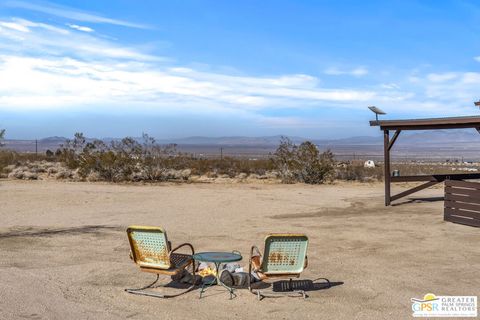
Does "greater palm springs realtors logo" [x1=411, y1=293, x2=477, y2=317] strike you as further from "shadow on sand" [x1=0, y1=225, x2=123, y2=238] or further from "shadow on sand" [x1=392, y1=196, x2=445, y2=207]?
"shadow on sand" [x1=392, y1=196, x2=445, y2=207]

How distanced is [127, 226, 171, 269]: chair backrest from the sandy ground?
0.51m

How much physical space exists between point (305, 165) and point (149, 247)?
22617mm

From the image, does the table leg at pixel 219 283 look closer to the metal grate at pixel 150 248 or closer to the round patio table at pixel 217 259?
the round patio table at pixel 217 259

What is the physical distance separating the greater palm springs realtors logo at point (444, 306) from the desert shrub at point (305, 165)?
867 inches

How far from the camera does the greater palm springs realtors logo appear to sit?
24.7 feet

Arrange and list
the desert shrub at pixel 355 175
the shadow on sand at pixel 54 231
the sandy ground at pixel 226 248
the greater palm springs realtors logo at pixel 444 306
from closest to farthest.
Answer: the greater palm springs realtors logo at pixel 444 306, the sandy ground at pixel 226 248, the shadow on sand at pixel 54 231, the desert shrub at pixel 355 175

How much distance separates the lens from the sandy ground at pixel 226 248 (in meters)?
A: 7.73

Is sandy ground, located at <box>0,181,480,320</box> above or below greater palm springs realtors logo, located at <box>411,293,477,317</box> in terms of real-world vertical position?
above

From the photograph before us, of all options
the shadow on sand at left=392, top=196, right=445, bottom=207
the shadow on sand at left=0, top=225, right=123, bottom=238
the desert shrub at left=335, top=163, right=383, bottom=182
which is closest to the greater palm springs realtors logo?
the shadow on sand at left=0, top=225, right=123, bottom=238

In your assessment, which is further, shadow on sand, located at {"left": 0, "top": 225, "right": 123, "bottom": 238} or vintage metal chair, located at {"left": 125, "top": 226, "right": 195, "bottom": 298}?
shadow on sand, located at {"left": 0, "top": 225, "right": 123, "bottom": 238}

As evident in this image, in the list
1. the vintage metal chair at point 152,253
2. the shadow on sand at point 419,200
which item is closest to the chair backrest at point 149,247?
the vintage metal chair at point 152,253

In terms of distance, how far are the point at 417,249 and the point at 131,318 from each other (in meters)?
6.52

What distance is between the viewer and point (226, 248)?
11.8m

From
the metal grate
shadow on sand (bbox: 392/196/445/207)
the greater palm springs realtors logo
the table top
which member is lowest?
the greater palm springs realtors logo
